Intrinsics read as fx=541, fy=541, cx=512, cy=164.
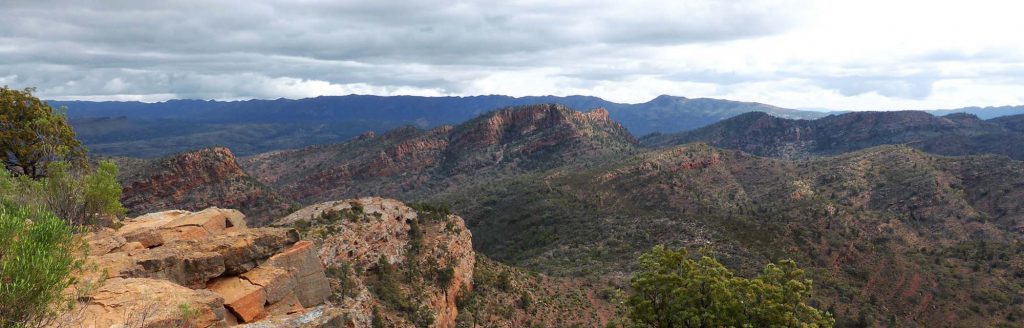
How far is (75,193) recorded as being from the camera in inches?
1073

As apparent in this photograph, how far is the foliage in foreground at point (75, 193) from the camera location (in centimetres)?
2563

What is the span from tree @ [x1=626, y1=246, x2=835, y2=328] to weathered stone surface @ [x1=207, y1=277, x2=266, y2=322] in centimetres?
1557

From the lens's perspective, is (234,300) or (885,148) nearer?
(234,300)

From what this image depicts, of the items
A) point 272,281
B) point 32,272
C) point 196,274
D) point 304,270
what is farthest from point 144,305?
point 304,270

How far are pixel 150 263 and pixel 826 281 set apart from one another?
6008 cm

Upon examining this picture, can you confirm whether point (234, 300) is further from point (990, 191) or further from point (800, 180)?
point (990, 191)

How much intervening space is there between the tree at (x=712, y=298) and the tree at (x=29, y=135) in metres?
33.8

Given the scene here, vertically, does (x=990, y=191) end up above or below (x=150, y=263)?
below

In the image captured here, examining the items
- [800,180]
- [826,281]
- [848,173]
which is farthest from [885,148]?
[826,281]

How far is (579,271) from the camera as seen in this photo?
217ft

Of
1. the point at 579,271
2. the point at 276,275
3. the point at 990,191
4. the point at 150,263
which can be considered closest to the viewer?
the point at 150,263

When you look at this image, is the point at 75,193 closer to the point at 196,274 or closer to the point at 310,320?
the point at 196,274

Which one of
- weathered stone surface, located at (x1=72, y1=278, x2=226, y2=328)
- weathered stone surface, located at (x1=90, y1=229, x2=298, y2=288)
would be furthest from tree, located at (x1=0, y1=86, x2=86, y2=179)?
weathered stone surface, located at (x1=72, y1=278, x2=226, y2=328)

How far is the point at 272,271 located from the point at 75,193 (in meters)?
12.8
